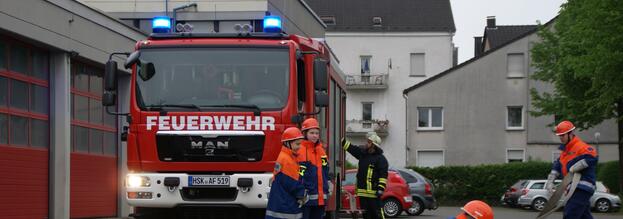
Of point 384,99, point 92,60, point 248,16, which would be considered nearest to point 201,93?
point 92,60

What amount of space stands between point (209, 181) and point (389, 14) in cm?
5555

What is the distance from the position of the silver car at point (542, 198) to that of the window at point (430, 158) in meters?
15.8

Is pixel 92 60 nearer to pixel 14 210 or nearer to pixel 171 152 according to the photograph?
pixel 14 210

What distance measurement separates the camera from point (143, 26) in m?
30.7

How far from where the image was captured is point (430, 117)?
181 feet

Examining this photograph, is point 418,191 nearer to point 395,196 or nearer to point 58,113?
point 395,196

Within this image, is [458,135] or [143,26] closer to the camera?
[143,26]

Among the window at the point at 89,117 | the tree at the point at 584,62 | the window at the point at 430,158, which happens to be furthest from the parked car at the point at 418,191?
the window at the point at 430,158

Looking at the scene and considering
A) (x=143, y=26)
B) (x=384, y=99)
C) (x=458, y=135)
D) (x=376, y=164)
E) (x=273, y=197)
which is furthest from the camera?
(x=384, y=99)

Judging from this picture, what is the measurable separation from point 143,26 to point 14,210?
13.7 metres

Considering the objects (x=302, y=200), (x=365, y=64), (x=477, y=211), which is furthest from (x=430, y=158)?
(x=477, y=211)

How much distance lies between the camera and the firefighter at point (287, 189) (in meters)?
10.5

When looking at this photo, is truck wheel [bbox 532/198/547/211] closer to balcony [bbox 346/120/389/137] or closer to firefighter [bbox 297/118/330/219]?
balcony [bbox 346/120/389/137]

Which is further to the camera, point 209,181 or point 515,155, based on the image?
point 515,155
